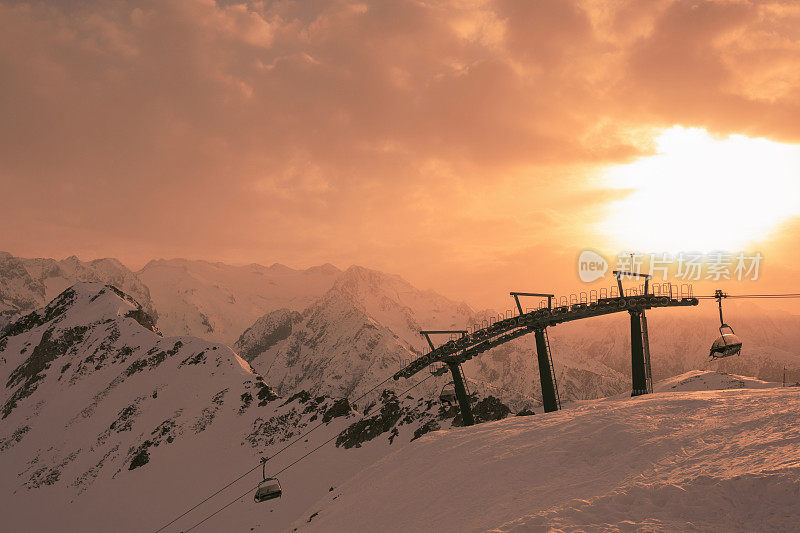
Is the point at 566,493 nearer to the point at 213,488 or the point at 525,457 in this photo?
the point at 525,457

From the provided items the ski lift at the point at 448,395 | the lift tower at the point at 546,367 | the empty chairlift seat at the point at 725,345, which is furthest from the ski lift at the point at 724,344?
the ski lift at the point at 448,395

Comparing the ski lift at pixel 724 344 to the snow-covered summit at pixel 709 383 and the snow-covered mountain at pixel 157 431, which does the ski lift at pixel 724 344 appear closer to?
the snow-covered mountain at pixel 157 431

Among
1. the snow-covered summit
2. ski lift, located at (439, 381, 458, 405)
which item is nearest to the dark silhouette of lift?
ski lift, located at (439, 381, 458, 405)

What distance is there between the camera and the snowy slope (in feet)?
41.2

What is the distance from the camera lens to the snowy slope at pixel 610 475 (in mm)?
12562

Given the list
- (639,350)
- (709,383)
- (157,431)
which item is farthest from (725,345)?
(157,431)

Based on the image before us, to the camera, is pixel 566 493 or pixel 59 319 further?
pixel 59 319

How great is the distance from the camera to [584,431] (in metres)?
21.7

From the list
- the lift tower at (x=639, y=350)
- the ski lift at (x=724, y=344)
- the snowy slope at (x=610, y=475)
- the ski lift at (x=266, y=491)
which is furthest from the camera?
the ski lift at (x=266, y=491)

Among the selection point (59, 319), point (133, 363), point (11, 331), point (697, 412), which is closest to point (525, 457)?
point (697, 412)

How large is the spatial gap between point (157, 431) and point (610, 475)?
87.9 meters

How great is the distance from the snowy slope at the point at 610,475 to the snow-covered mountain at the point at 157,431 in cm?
3820

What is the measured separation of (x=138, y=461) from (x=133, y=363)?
119 feet

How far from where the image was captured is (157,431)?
87.7m
